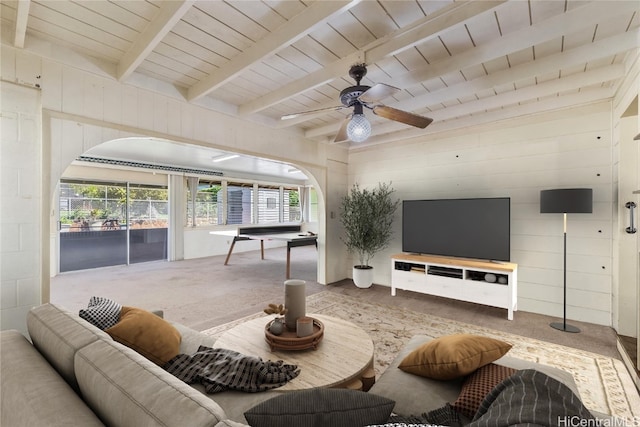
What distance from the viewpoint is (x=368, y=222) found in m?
4.51

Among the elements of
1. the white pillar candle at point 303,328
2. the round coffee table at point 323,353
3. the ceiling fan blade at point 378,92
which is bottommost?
the round coffee table at point 323,353

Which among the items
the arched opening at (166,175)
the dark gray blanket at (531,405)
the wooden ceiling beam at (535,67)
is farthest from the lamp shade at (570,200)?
the arched opening at (166,175)

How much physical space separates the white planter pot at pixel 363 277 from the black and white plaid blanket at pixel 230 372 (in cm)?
315

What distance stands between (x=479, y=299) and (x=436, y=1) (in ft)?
10.3

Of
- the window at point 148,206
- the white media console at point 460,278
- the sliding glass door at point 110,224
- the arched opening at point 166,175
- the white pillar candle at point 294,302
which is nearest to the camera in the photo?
the white pillar candle at point 294,302

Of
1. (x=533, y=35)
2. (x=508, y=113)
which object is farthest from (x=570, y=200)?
(x=533, y=35)

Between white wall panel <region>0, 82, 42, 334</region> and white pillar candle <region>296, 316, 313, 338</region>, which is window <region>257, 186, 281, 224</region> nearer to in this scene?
white wall panel <region>0, 82, 42, 334</region>

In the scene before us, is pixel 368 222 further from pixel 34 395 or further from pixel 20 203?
pixel 34 395

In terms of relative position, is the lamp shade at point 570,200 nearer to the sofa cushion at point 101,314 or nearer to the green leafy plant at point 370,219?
the green leafy plant at point 370,219

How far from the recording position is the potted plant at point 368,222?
453 centimetres

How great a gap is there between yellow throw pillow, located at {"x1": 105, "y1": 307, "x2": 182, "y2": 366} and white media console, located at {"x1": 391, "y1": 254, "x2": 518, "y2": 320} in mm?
3184

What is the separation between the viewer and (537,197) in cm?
347

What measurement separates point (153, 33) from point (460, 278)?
3915 mm

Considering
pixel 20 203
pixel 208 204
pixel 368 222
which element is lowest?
pixel 368 222
